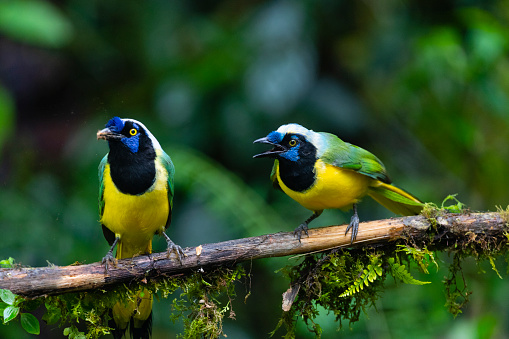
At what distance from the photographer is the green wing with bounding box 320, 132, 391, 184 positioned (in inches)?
135

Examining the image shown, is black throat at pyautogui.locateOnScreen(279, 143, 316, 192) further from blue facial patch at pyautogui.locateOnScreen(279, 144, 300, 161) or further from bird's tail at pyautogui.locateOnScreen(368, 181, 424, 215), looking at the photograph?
bird's tail at pyautogui.locateOnScreen(368, 181, 424, 215)

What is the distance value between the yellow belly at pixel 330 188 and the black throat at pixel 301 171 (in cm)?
3

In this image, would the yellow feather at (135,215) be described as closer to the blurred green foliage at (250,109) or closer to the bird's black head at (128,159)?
the bird's black head at (128,159)

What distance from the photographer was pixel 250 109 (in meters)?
5.26

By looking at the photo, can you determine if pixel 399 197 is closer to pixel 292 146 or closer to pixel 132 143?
pixel 292 146

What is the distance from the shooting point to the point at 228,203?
4.85m

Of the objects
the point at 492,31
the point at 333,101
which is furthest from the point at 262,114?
the point at 492,31

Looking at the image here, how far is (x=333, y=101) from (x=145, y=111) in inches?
77.4

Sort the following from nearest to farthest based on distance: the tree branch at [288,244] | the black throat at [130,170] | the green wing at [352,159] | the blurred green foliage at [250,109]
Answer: the tree branch at [288,244]
the black throat at [130,170]
the green wing at [352,159]
the blurred green foliage at [250,109]

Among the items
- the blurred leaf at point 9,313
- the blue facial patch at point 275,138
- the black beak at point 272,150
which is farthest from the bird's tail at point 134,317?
the blue facial patch at point 275,138

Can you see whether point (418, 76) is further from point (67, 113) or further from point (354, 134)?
point (67, 113)

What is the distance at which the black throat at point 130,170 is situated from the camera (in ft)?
10.9

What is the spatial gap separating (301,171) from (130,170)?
1.06m

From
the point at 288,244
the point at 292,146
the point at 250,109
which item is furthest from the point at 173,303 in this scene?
the point at 250,109
